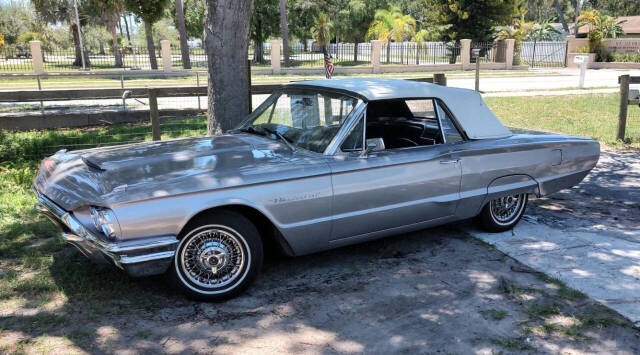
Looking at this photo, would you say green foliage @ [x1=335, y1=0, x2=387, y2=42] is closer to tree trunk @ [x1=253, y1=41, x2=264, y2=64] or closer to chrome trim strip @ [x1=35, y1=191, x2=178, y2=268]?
tree trunk @ [x1=253, y1=41, x2=264, y2=64]

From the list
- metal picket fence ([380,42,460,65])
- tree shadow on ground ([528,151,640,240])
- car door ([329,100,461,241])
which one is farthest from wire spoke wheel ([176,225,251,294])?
metal picket fence ([380,42,460,65])

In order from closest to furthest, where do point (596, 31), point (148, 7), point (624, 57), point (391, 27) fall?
point (148, 7) < point (624, 57) < point (596, 31) < point (391, 27)

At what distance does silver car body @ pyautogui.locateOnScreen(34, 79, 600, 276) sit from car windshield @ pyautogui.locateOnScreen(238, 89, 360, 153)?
96 mm

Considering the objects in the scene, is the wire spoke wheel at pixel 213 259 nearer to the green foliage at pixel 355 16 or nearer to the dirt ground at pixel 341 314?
the dirt ground at pixel 341 314

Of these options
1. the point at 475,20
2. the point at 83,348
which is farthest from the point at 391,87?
the point at 475,20

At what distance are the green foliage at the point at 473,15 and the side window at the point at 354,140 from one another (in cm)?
3568

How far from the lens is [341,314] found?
3.81 meters

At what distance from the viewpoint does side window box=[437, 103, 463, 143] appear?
500 cm

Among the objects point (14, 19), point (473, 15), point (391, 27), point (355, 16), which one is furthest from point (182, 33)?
point (14, 19)

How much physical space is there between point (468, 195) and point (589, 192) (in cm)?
291

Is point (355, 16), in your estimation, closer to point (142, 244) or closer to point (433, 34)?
point (433, 34)

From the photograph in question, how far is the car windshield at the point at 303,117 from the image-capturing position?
4523 mm

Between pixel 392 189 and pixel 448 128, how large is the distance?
979mm

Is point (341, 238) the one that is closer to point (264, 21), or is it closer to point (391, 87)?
point (391, 87)
